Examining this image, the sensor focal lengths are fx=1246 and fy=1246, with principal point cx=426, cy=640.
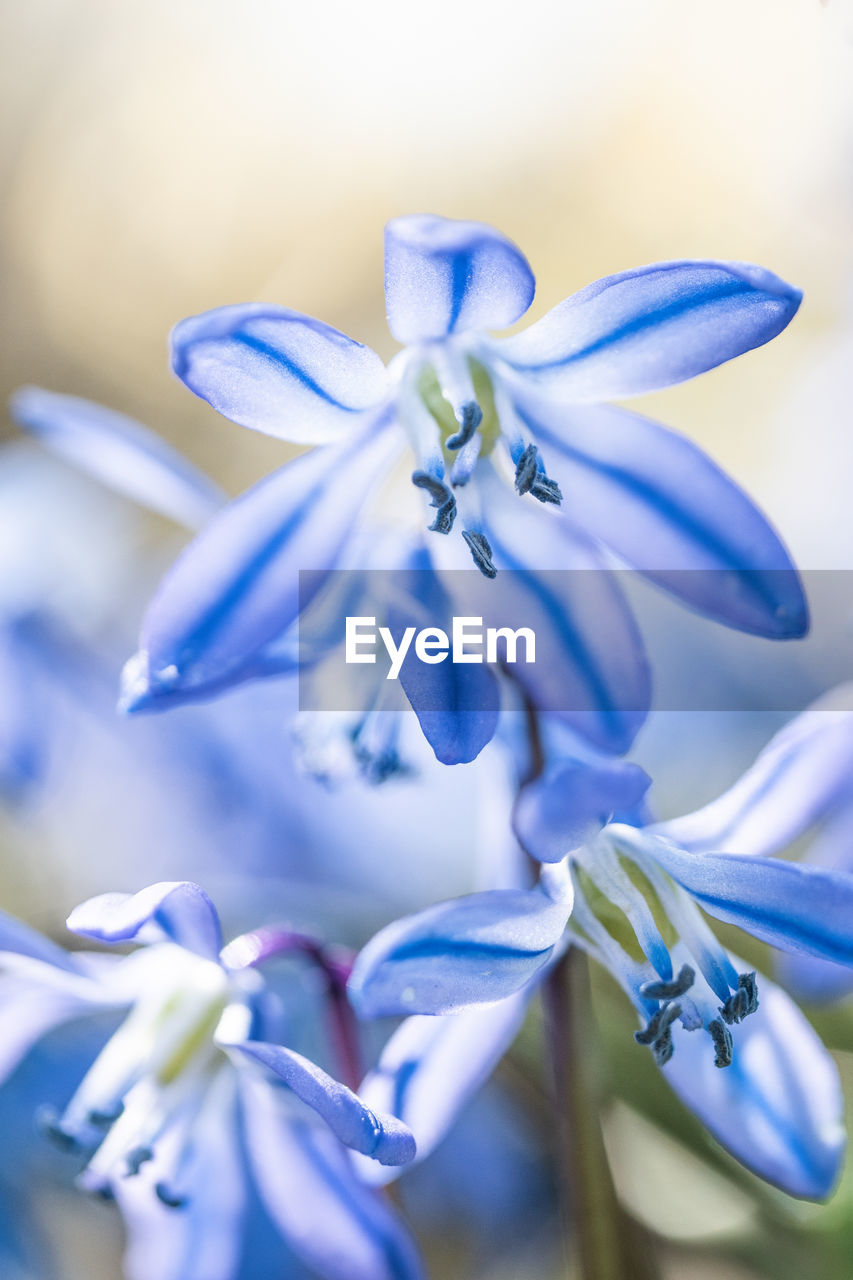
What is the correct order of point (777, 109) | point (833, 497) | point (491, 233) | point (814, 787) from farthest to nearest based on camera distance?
point (777, 109) → point (833, 497) → point (814, 787) → point (491, 233)

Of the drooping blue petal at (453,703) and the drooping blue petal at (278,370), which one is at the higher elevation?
the drooping blue petal at (278,370)

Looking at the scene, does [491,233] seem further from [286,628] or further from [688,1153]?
[688,1153]

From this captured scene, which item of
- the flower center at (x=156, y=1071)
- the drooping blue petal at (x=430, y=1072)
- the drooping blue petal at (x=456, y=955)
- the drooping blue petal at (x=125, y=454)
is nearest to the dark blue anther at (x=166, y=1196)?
the flower center at (x=156, y=1071)

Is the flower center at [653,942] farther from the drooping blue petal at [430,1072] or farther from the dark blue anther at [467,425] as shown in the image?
the dark blue anther at [467,425]

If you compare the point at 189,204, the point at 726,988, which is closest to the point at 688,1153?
the point at 726,988

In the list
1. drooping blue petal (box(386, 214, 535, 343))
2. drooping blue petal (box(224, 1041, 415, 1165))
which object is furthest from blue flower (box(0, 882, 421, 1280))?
drooping blue petal (box(386, 214, 535, 343))
